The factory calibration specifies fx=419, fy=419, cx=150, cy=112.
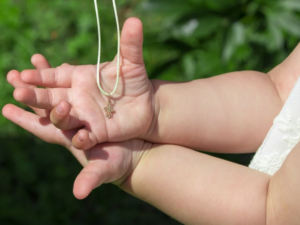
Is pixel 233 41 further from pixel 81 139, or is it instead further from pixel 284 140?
Answer: pixel 81 139

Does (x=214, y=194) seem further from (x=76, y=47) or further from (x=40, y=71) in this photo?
(x=76, y=47)

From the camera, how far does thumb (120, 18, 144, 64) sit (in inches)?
32.7

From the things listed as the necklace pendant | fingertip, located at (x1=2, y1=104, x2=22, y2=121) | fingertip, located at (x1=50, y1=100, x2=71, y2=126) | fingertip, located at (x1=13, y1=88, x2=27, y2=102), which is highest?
fingertip, located at (x1=13, y1=88, x2=27, y2=102)

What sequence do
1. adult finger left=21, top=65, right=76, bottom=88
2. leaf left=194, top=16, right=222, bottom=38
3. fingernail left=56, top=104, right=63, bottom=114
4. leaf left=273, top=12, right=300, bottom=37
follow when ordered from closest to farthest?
fingernail left=56, top=104, right=63, bottom=114 < adult finger left=21, top=65, right=76, bottom=88 < leaf left=273, top=12, right=300, bottom=37 < leaf left=194, top=16, right=222, bottom=38

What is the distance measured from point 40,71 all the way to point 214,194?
462mm

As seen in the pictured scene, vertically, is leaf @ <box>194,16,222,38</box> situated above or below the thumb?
below

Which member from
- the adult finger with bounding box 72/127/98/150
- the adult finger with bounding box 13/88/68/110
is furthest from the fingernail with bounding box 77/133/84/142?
the adult finger with bounding box 13/88/68/110

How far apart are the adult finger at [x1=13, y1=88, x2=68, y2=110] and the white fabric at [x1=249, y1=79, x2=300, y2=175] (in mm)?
476

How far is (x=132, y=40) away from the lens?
846mm

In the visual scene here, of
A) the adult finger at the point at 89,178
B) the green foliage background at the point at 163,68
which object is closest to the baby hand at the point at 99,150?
the adult finger at the point at 89,178

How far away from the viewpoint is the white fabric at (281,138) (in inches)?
37.8

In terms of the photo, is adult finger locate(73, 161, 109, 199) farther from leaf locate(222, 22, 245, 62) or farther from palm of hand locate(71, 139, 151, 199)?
leaf locate(222, 22, 245, 62)

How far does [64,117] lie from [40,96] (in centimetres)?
8

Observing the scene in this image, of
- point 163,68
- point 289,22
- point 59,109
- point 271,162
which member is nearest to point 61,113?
point 59,109
